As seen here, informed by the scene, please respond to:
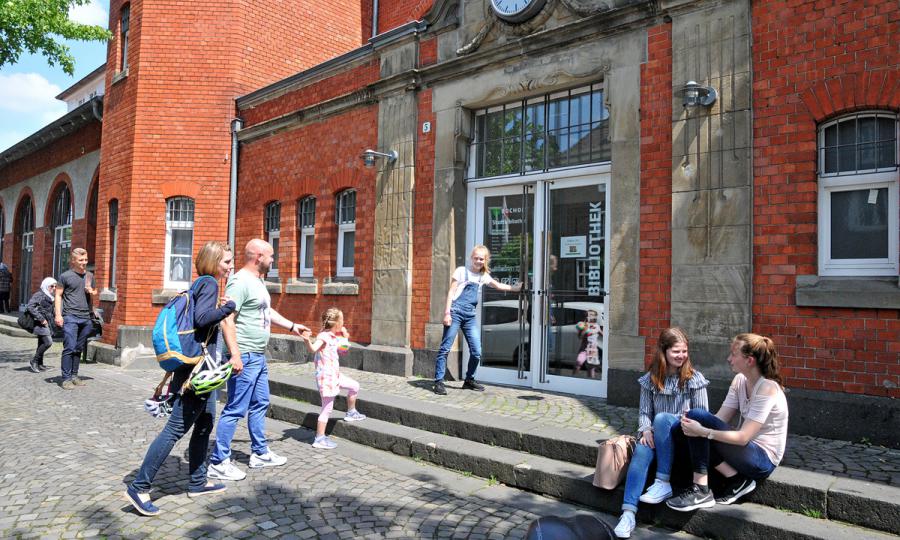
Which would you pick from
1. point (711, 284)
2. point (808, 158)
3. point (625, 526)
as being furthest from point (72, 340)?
point (808, 158)

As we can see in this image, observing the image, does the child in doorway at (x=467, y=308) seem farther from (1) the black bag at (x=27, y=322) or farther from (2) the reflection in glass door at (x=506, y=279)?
(1) the black bag at (x=27, y=322)

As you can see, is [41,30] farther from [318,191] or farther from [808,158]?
[808,158]

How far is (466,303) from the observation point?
755 cm

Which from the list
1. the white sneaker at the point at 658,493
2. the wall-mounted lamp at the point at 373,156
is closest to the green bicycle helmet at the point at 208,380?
the white sneaker at the point at 658,493

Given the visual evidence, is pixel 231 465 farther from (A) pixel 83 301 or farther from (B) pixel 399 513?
(A) pixel 83 301

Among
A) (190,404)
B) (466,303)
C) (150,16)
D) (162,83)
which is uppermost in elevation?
(150,16)

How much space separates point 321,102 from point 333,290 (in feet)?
10.9

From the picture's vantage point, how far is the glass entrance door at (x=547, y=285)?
23.8ft

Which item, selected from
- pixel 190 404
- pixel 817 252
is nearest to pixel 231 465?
pixel 190 404

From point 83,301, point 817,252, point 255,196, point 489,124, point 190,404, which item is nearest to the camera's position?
point 190,404

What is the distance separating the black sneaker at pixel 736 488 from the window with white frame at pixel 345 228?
24.4 ft

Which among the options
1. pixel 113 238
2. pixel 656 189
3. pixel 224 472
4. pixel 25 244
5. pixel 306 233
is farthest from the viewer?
pixel 25 244

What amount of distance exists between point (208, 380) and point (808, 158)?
5.28m

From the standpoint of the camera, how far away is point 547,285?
765cm
